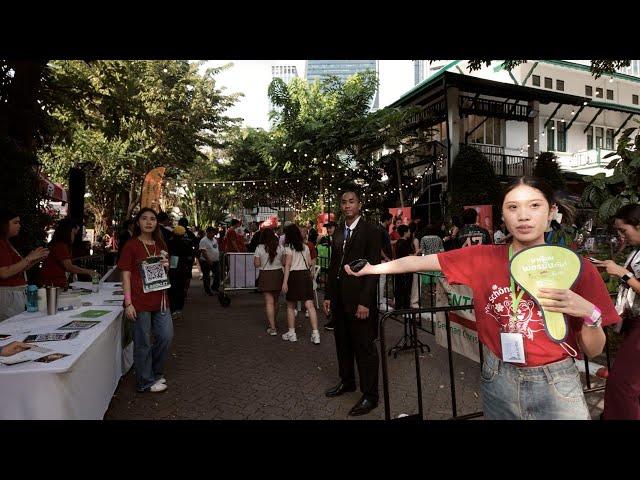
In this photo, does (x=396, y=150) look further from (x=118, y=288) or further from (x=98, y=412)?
(x=98, y=412)

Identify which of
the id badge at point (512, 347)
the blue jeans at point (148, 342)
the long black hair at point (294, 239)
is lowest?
the blue jeans at point (148, 342)

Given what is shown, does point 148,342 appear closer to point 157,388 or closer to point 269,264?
point 157,388

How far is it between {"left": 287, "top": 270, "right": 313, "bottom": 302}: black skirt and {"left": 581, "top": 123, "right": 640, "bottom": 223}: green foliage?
4546mm

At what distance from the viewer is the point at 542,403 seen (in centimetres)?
174

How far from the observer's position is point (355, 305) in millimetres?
4059

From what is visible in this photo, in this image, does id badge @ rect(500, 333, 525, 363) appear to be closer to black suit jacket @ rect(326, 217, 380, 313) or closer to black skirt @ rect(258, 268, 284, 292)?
black suit jacket @ rect(326, 217, 380, 313)

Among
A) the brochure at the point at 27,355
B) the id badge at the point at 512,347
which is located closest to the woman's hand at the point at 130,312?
the brochure at the point at 27,355

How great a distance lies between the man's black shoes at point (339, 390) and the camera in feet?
14.5

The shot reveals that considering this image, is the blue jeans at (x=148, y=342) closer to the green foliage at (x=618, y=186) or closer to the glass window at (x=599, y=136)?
the green foliage at (x=618, y=186)

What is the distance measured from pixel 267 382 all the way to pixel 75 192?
27.5ft

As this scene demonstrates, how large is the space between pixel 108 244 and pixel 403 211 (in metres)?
14.0

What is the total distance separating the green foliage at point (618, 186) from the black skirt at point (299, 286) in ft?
14.9

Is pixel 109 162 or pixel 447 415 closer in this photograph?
pixel 447 415
